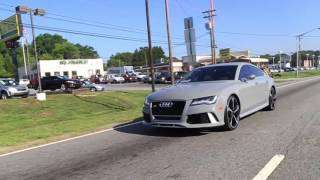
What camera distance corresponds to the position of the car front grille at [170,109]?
9.98 m

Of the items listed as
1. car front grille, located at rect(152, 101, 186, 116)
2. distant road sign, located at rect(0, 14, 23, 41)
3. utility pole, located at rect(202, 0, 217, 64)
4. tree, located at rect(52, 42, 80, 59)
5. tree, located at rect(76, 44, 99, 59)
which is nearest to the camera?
car front grille, located at rect(152, 101, 186, 116)

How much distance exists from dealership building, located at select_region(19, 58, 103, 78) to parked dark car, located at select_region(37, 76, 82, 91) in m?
57.7

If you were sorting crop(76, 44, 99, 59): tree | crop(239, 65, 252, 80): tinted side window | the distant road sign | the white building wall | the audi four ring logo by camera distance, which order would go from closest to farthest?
the audi four ring logo, crop(239, 65, 252, 80): tinted side window, the distant road sign, the white building wall, crop(76, 44, 99, 59): tree

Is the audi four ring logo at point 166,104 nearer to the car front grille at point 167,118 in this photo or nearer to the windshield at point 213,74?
the car front grille at point 167,118

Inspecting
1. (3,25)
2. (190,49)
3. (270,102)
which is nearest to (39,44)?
(3,25)

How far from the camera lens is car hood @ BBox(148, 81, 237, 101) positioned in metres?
10.0

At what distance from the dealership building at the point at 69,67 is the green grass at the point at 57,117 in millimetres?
74606

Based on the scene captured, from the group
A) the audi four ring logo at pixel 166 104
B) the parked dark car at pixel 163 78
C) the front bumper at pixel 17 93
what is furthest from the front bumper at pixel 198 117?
the parked dark car at pixel 163 78

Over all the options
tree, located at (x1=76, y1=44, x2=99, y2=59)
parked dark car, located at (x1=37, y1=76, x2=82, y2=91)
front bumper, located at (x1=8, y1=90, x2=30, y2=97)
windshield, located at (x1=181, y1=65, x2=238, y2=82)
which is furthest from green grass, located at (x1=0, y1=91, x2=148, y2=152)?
tree, located at (x1=76, y1=44, x2=99, y2=59)

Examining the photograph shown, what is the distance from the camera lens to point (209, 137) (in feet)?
32.0

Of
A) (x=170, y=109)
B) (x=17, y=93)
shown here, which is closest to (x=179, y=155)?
(x=170, y=109)

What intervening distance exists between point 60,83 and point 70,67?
66.1 meters

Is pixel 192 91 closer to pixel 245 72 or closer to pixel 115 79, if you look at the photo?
pixel 245 72

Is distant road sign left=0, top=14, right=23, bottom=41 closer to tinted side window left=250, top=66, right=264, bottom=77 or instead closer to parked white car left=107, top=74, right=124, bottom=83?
parked white car left=107, top=74, right=124, bottom=83
